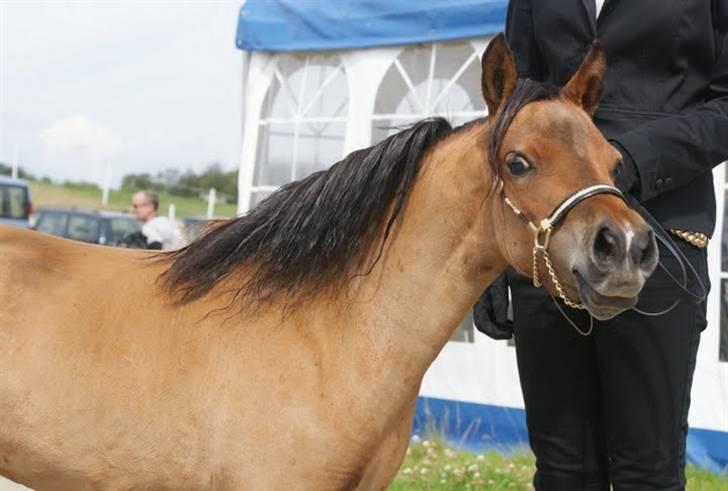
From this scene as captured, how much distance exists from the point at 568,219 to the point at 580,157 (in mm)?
174

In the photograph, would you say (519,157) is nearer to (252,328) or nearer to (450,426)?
(252,328)

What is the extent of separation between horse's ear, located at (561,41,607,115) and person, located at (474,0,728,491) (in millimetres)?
163

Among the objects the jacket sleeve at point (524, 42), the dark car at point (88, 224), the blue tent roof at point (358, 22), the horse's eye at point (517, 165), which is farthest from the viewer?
the dark car at point (88, 224)

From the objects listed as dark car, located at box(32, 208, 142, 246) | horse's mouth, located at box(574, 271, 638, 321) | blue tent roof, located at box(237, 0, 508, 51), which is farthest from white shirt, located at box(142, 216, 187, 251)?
dark car, located at box(32, 208, 142, 246)

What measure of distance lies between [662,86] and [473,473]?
327 cm

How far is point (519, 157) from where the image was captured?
2625mm

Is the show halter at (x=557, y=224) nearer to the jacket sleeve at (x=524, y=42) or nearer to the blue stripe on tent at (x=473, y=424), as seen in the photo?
the jacket sleeve at (x=524, y=42)

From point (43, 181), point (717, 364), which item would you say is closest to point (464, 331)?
point (717, 364)

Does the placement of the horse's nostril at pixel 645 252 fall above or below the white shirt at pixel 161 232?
above

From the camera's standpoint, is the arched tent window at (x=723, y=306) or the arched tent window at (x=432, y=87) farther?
the arched tent window at (x=432, y=87)

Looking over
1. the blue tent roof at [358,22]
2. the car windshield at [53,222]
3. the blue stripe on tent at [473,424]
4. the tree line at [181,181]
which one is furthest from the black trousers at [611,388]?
the tree line at [181,181]

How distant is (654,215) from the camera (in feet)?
9.54

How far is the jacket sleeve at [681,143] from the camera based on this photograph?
2787 mm

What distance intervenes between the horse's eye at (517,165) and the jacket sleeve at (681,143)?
1.11 ft
